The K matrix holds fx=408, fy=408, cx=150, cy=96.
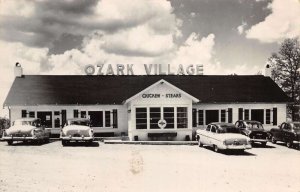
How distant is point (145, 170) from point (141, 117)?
12519 mm

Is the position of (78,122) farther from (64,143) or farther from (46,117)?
(46,117)

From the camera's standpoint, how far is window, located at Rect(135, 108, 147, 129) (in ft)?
91.5

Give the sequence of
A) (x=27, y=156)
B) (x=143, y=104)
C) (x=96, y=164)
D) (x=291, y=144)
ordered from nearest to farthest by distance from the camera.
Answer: (x=96, y=164) → (x=27, y=156) → (x=291, y=144) → (x=143, y=104)

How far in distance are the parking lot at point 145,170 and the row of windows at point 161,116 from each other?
5.55 metres

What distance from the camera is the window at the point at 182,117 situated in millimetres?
28270

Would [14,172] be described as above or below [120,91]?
below

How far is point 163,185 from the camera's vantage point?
1298 centimetres

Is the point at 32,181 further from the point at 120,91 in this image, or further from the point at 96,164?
the point at 120,91

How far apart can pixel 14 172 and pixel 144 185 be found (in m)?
5.06

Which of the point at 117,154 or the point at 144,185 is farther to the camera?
the point at 117,154

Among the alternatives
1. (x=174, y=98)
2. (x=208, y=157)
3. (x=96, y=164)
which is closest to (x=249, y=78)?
(x=174, y=98)

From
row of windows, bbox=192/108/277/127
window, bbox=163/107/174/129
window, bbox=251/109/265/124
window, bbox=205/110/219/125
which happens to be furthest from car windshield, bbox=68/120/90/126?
window, bbox=251/109/265/124

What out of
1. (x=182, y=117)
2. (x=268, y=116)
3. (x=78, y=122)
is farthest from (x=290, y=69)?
(x=78, y=122)

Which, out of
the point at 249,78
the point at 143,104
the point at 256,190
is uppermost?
the point at 249,78
